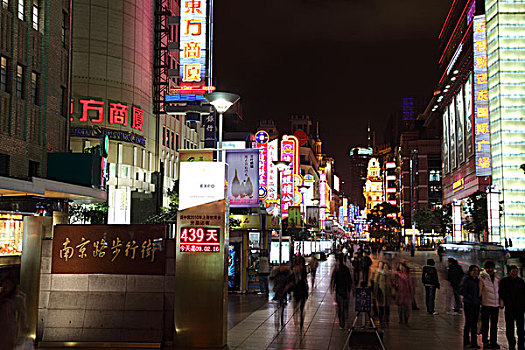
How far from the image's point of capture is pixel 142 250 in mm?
14328

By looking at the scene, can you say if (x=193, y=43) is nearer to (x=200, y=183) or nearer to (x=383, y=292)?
(x=383, y=292)

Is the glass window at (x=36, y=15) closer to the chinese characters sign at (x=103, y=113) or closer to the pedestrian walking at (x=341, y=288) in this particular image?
the pedestrian walking at (x=341, y=288)

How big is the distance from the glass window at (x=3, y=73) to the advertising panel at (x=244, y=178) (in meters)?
12.6

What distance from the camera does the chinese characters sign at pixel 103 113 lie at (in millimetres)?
52406

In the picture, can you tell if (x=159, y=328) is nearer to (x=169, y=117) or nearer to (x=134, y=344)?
(x=134, y=344)

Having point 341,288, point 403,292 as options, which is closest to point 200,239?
point 341,288

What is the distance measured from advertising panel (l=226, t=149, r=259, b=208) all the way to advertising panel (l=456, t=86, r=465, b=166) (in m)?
65.0

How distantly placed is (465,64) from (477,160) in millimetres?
19756

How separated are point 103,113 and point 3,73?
84.9ft

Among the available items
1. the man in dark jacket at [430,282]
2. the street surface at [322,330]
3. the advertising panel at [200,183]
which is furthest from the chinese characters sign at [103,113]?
the advertising panel at [200,183]

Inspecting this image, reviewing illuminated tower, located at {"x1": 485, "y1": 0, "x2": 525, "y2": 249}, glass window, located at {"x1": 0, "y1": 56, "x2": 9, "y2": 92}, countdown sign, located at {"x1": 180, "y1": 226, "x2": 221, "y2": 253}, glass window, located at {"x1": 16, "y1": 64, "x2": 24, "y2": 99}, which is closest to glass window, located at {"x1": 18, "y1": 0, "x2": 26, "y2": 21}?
Result: glass window, located at {"x1": 16, "y1": 64, "x2": 24, "y2": 99}

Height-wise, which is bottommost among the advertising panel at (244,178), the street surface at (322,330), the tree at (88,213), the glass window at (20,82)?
the street surface at (322,330)

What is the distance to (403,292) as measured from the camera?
60.1 feet

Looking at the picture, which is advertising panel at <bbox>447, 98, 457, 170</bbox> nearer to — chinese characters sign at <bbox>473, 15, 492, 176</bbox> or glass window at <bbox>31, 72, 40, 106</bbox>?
chinese characters sign at <bbox>473, 15, 492, 176</bbox>
